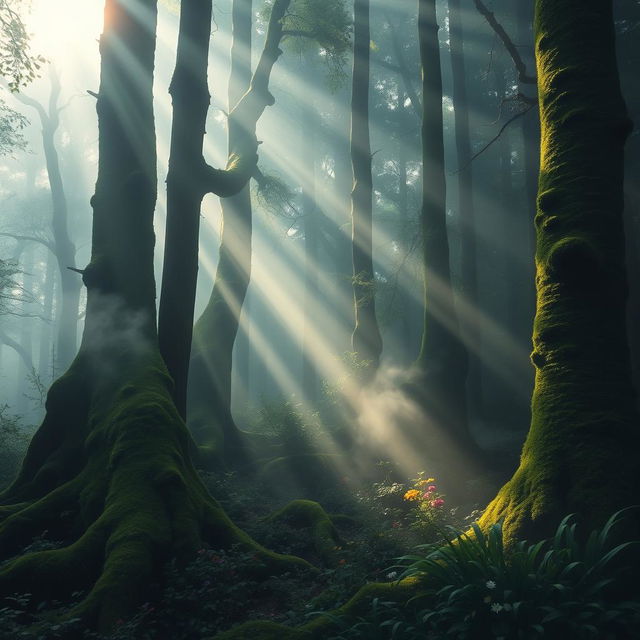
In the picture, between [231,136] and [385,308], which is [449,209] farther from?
[231,136]

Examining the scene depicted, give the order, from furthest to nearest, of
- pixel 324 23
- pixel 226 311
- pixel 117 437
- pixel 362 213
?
1. pixel 362 213
2. pixel 324 23
3. pixel 226 311
4. pixel 117 437

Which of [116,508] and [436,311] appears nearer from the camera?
[116,508]

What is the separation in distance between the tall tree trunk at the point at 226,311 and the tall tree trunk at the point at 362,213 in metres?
3.46

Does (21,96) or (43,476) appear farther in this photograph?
(21,96)

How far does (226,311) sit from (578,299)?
11565mm

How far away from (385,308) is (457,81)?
998 cm

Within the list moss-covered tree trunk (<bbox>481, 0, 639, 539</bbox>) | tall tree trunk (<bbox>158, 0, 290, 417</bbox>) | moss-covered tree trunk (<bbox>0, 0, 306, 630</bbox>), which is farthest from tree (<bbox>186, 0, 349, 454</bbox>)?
moss-covered tree trunk (<bbox>481, 0, 639, 539</bbox>)

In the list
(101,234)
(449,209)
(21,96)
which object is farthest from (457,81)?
(21,96)

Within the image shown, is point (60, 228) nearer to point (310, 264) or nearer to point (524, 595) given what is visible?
point (310, 264)

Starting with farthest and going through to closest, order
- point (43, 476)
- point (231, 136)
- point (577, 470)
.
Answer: point (231, 136) < point (43, 476) < point (577, 470)

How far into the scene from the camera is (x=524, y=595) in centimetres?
359

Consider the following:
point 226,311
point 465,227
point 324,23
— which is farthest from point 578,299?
point 465,227

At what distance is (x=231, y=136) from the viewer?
52.2 feet

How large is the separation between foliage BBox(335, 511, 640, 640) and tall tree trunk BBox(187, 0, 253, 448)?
33.1 ft
